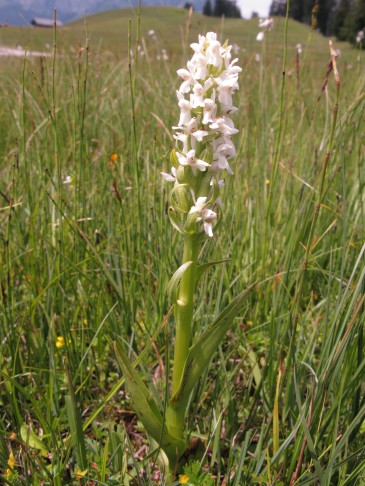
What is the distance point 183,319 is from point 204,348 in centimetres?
9

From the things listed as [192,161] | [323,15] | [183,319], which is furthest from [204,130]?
[323,15]

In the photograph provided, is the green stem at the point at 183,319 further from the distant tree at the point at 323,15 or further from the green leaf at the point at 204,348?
the distant tree at the point at 323,15

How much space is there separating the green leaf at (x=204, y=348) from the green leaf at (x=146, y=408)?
0.06m

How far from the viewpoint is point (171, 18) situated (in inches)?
3789

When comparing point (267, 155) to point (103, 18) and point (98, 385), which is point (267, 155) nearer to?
point (98, 385)

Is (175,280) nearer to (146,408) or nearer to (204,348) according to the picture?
(204,348)

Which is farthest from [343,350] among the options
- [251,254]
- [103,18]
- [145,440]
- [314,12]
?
[103,18]

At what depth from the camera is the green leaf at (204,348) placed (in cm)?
101

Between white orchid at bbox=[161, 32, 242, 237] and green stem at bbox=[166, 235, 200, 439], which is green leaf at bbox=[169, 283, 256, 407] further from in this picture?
white orchid at bbox=[161, 32, 242, 237]

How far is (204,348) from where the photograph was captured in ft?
3.52

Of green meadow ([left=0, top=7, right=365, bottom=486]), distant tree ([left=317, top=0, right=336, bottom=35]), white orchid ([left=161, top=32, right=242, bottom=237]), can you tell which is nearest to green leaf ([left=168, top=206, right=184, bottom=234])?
white orchid ([left=161, top=32, right=242, bottom=237])

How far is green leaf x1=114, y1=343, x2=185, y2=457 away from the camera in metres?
1.01

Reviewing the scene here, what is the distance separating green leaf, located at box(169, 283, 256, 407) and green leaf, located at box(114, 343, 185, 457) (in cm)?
6

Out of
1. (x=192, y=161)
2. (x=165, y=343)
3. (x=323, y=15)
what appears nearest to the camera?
(x=192, y=161)
